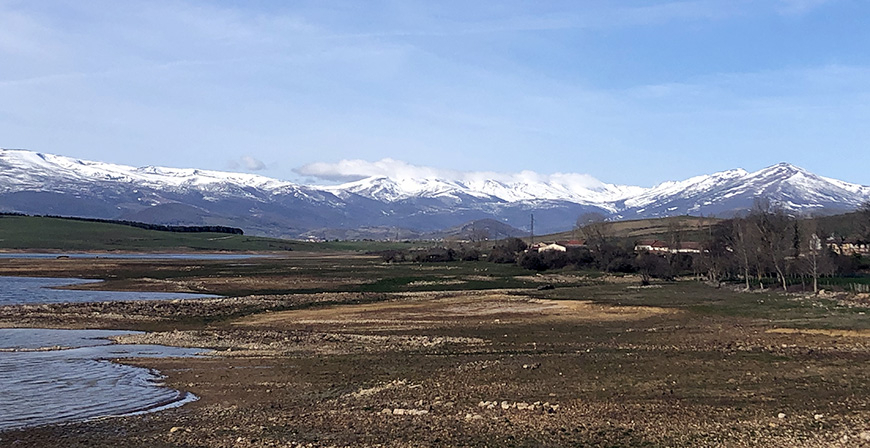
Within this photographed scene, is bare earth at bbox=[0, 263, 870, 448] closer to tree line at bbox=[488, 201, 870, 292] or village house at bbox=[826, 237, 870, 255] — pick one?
tree line at bbox=[488, 201, 870, 292]

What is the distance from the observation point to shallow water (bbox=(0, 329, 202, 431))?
22406 mm

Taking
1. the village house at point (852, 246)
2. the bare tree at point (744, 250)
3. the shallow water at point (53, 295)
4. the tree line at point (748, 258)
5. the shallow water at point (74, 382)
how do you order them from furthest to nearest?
the village house at point (852, 246) < the tree line at point (748, 258) < the bare tree at point (744, 250) < the shallow water at point (53, 295) < the shallow water at point (74, 382)

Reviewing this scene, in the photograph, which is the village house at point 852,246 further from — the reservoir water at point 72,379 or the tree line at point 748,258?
the reservoir water at point 72,379

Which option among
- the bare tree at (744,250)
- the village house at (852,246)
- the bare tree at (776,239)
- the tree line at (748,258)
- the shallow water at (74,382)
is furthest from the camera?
the village house at (852,246)

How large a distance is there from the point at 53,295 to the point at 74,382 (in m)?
45.3

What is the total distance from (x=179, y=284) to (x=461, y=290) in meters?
29.7

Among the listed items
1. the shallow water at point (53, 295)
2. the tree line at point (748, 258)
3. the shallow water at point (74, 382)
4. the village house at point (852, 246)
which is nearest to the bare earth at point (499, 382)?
the shallow water at point (74, 382)

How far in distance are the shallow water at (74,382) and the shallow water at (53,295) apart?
25.3 meters

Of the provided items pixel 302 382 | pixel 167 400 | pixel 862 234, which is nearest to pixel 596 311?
pixel 302 382

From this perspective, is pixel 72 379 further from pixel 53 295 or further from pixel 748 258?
pixel 748 258

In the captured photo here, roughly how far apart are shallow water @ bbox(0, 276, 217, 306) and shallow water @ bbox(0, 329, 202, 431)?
25279 millimetres

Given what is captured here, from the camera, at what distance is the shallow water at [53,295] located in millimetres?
63062

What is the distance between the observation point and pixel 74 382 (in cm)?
2711

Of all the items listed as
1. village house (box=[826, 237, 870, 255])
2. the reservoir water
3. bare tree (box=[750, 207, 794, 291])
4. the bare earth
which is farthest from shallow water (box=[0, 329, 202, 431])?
village house (box=[826, 237, 870, 255])
